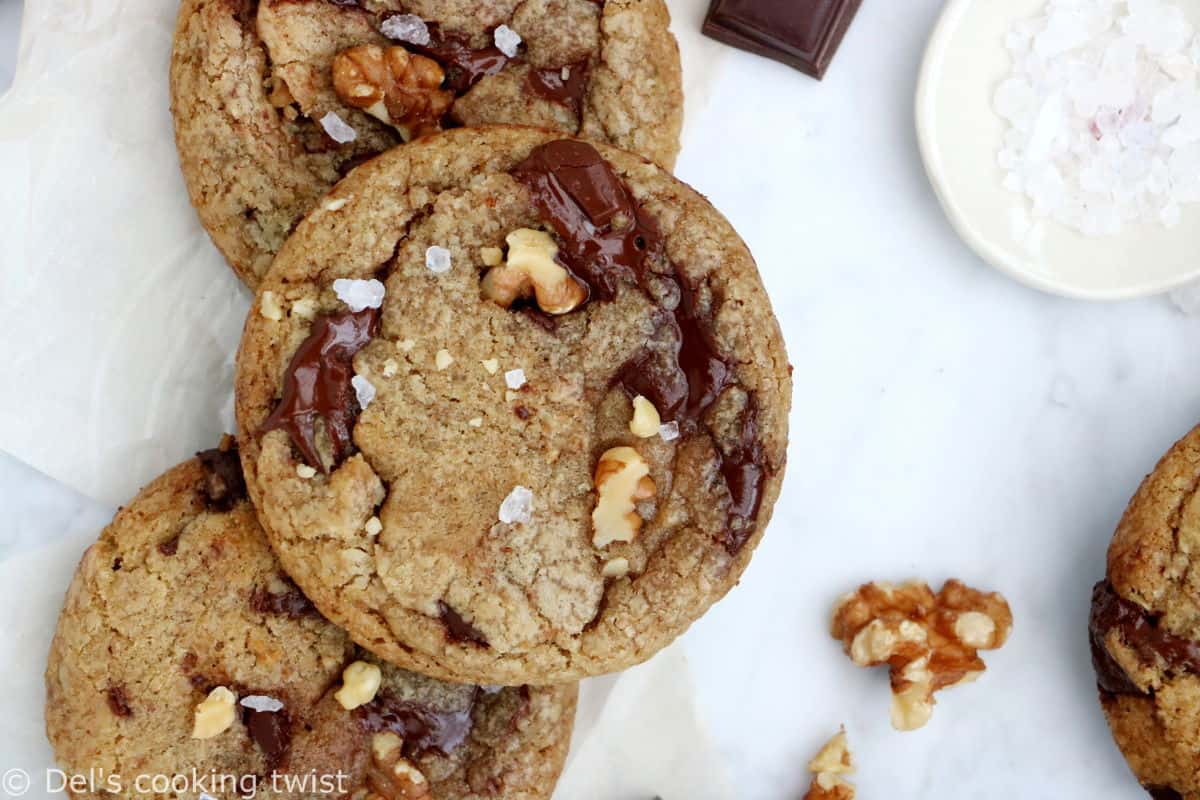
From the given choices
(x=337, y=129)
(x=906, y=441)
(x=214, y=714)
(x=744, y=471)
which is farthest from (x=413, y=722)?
→ (x=906, y=441)

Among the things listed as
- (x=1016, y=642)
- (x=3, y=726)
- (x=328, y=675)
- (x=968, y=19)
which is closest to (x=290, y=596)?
(x=328, y=675)

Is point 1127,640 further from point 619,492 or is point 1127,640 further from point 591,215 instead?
point 591,215

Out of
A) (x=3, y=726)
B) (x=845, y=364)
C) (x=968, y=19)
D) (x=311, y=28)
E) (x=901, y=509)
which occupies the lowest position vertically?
(x=3, y=726)

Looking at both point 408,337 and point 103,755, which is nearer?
point 408,337

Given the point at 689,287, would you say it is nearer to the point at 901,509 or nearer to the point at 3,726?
the point at 901,509

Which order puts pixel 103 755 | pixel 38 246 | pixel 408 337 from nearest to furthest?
pixel 408 337, pixel 103 755, pixel 38 246

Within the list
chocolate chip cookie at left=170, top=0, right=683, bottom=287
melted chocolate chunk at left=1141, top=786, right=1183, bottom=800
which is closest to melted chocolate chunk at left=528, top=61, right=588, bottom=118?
chocolate chip cookie at left=170, top=0, right=683, bottom=287
